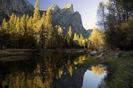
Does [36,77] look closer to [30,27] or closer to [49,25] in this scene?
[30,27]

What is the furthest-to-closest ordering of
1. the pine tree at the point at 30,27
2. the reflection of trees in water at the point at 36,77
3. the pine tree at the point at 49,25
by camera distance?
the pine tree at the point at 49,25 < the pine tree at the point at 30,27 < the reflection of trees in water at the point at 36,77

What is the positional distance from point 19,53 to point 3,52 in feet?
32.9

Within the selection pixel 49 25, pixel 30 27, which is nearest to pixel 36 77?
pixel 30 27

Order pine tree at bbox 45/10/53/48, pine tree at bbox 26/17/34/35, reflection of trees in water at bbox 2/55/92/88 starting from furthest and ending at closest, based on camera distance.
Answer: pine tree at bbox 45/10/53/48, pine tree at bbox 26/17/34/35, reflection of trees in water at bbox 2/55/92/88

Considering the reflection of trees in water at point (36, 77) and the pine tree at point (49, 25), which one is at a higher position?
the pine tree at point (49, 25)

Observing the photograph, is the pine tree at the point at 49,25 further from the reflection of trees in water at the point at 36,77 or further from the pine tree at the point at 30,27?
the reflection of trees in water at the point at 36,77

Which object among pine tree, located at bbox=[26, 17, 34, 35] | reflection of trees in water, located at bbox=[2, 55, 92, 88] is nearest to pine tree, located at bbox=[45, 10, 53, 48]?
pine tree, located at bbox=[26, 17, 34, 35]

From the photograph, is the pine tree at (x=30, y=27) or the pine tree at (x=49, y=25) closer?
the pine tree at (x=30, y=27)

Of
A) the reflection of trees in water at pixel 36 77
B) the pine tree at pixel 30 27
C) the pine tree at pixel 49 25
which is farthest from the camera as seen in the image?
the pine tree at pixel 49 25

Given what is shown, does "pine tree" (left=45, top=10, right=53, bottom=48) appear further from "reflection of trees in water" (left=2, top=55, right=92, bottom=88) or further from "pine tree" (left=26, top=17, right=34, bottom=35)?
"reflection of trees in water" (left=2, top=55, right=92, bottom=88)

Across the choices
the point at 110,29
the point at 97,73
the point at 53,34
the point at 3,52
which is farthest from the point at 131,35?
the point at 53,34

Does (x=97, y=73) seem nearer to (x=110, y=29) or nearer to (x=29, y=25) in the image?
(x=110, y=29)

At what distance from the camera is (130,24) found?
45719mm

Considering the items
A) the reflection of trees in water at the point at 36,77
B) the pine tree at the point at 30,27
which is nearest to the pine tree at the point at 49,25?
the pine tree at the point at 30,27
